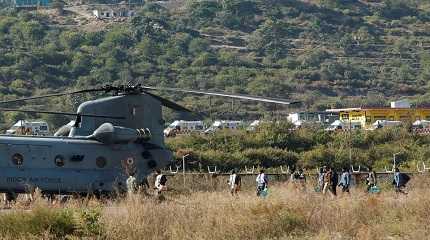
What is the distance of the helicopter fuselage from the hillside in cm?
6295

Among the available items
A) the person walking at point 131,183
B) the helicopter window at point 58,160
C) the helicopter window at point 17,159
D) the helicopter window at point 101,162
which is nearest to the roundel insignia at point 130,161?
the person walking at point 131,183

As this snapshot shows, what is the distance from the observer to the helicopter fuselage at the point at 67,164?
23734mm

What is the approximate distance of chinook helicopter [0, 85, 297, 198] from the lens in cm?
2384

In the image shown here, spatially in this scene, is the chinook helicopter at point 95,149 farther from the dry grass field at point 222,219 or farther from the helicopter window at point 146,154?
the dry grass field at point 222,219

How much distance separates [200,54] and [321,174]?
11133 centimetres

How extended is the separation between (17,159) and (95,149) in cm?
221

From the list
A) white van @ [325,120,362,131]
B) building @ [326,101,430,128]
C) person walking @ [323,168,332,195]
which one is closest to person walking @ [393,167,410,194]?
person walking @ [323,168,332,195]

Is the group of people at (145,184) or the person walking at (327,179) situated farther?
the person walking at (327,179)

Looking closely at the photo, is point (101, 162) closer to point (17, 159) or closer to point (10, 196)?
point (17, 159)

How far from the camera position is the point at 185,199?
20.7m

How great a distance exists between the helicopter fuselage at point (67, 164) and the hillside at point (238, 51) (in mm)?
62953

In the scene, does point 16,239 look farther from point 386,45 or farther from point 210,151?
point 386,45

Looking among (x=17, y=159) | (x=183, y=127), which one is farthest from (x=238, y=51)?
(x=17, y=159)

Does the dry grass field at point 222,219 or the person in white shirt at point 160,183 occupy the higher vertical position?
the dry grass field at point 222,219
